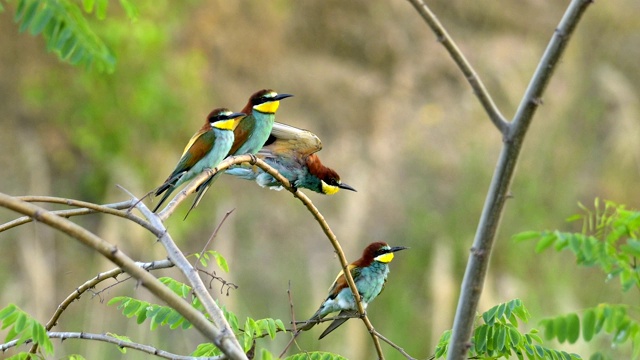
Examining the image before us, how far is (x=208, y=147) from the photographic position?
2305mm

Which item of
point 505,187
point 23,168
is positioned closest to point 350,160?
point 23,168

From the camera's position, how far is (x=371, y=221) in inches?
288

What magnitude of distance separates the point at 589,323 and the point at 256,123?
147 cm

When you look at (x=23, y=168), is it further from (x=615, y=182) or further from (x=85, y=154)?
(x=615, y=182)

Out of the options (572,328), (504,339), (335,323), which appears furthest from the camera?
(335,323)

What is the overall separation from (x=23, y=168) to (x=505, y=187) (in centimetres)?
702

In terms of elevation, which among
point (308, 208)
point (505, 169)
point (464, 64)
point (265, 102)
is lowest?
point (265, 102)

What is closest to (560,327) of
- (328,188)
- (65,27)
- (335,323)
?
(65,27)

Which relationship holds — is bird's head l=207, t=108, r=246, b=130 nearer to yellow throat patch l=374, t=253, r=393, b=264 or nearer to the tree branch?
yellow throat patch l=374, t=253, r=393, b=264

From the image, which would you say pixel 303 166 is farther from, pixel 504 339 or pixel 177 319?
pixel 504 339

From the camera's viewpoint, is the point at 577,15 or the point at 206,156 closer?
the point at 577,15

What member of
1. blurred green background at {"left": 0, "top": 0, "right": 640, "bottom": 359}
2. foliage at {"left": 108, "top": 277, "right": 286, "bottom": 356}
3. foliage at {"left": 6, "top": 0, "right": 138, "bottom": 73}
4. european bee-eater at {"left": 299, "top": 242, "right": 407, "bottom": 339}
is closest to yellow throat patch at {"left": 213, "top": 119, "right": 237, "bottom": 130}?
european bee-eater at {"left": 299, "top": 242, "right": 407, "bottom": 339}

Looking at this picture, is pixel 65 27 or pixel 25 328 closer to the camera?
pixel 25 328

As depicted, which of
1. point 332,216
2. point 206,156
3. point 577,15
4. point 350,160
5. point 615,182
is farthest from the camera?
point 350,160
